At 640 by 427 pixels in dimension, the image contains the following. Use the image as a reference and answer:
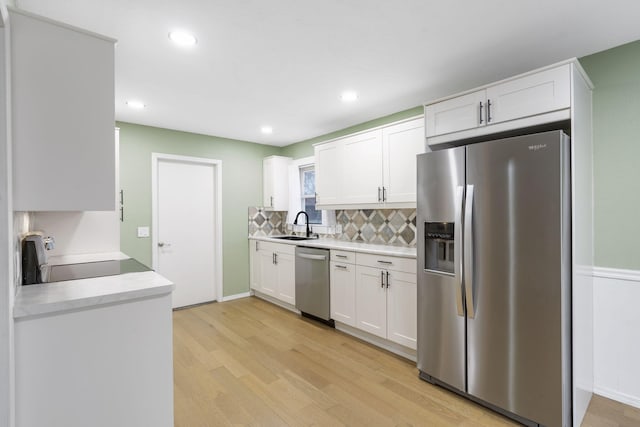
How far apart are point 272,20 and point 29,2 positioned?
128 centimetres

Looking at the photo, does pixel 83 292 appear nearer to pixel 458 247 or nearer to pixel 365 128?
pixel 458 247

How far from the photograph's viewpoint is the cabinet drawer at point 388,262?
2.79 m

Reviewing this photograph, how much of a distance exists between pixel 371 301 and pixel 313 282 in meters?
0.87

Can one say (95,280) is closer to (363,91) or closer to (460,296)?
(460,296)

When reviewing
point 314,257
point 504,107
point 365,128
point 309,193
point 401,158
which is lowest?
point 314,257

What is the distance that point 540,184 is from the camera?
1870mm

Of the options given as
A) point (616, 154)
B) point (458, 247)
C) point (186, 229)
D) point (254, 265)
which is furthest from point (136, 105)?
point (616, 154)

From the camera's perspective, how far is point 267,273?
14.9ft

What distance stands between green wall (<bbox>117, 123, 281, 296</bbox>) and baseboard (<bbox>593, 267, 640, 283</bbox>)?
4.13 meters

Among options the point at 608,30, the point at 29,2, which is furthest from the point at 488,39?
the point at 29,2

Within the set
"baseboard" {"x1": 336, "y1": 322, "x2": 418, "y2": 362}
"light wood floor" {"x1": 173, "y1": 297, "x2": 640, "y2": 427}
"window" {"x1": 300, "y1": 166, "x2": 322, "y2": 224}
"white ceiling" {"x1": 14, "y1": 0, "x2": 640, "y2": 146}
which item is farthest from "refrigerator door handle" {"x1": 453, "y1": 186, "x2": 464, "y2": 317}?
"window" {"x1": 300, "y1": 166, "x2": 322, "y2": 224}

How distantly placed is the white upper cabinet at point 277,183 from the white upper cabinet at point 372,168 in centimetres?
99

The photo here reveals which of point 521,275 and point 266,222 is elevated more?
point 266,222

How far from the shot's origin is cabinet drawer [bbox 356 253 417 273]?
9.17 ft
